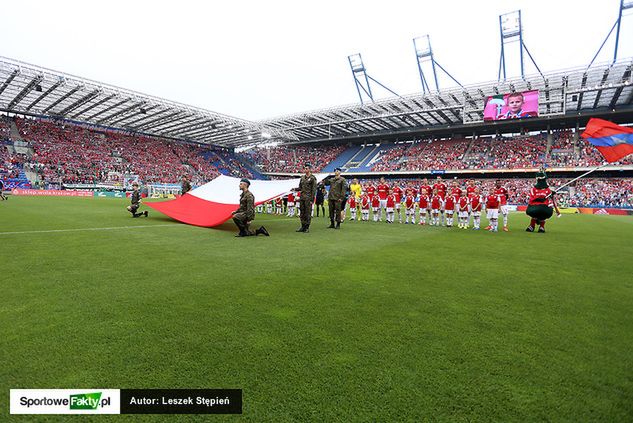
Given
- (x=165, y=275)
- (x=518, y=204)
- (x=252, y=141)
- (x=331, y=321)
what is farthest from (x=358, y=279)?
(x=252, y=141)

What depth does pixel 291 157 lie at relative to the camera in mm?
56750

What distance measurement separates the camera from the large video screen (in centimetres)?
2892

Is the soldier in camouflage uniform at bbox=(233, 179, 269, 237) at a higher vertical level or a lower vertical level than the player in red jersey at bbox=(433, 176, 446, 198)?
lower

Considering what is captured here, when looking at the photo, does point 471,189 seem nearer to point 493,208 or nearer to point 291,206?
point 493,208

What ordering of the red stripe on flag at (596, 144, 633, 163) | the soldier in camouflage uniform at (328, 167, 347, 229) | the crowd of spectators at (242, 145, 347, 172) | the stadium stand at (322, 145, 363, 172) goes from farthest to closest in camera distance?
the crowd of spectators at (242, 145, 347, 172)
the stadium stand at (322, 145, 363, 172)
the soldier in camouflage uniform at (328, 167, 347, 229)
the red stripe on flag at (596, 144, 633, 163)

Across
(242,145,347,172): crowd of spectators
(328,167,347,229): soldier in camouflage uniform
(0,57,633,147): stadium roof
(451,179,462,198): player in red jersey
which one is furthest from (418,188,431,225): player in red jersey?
(242,145,347,172): crowd of spectators

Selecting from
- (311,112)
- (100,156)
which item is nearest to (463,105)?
(311,112)

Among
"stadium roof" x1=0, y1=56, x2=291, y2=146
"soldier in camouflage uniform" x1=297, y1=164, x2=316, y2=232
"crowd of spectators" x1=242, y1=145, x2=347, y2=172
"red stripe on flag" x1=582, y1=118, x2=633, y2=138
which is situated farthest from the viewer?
"crowd of spectators" x1=242, y1=145, x2=347, y2=172

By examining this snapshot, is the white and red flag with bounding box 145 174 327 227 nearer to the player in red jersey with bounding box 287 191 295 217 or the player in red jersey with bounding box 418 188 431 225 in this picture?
the player in red jersey with bounding box 287 191 295 217
